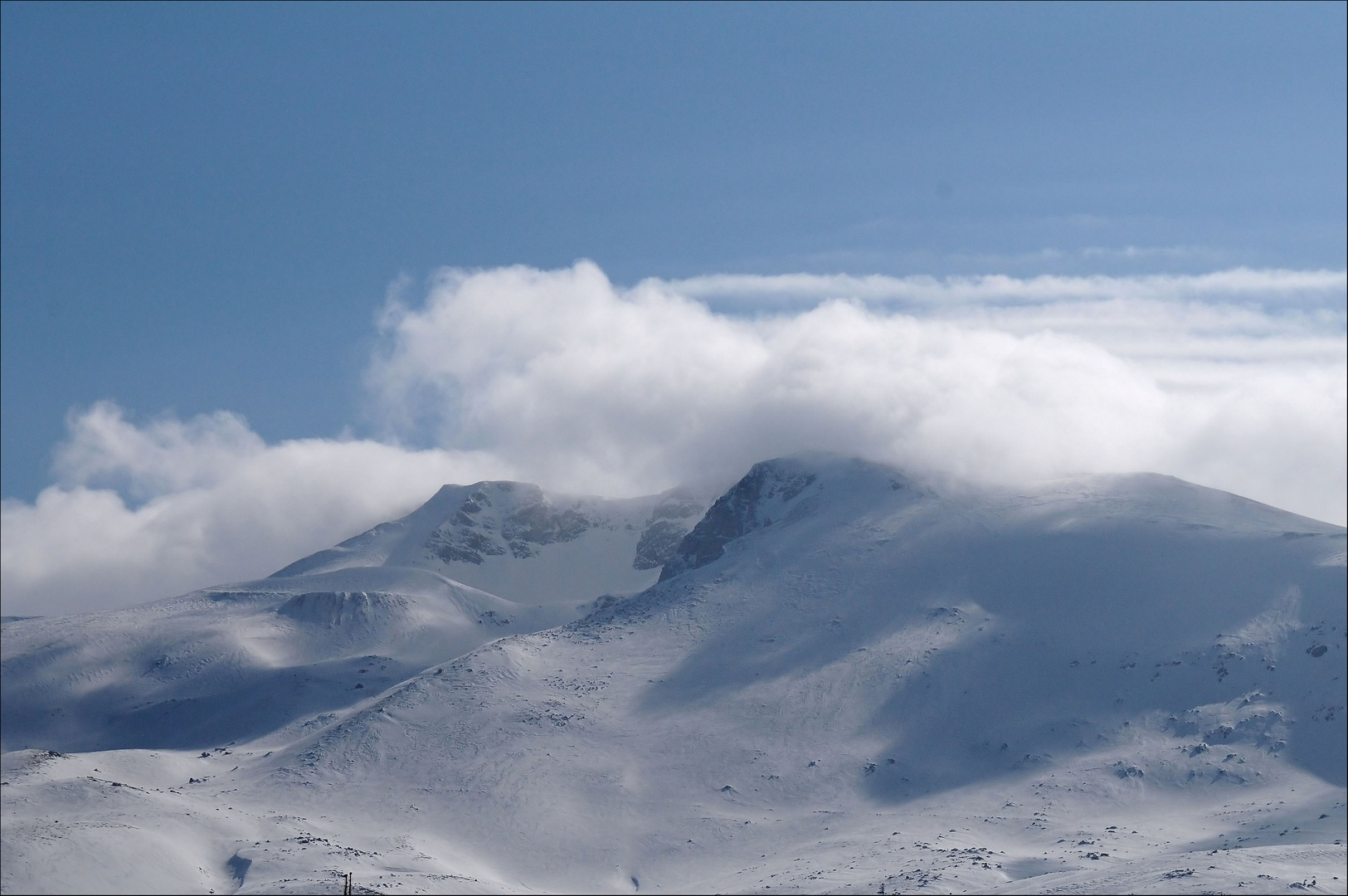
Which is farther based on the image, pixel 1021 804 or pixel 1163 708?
pixel 1163 708

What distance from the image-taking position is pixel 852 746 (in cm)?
13925

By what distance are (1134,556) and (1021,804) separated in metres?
48.7

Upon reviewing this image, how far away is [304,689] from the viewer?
193 m

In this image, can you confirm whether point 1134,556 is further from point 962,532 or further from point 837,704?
point 837,704

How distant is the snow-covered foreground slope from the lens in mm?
103375

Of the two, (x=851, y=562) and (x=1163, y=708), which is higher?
(x=851, y=562)

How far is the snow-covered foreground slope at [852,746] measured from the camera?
10338 centimetres

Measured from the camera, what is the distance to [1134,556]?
16162 centimetres

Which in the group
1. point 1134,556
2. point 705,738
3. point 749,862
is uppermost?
point 1134,556

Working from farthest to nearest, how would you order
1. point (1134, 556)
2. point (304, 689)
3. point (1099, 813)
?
1. point (304, 689)
2. point (1134, 556)
3. point (1099, 813)

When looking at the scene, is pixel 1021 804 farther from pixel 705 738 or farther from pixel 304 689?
pixel 304 689

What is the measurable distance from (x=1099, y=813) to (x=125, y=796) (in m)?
81.0

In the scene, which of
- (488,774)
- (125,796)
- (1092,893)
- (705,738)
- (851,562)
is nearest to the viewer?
(1092,893)

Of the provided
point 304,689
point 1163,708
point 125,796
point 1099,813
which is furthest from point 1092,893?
point 304,689
